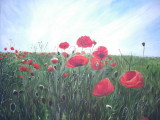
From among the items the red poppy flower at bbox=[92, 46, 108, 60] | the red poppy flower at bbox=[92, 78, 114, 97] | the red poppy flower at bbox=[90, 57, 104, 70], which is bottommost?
the red poppy flower at bbox=[92, 78, 114, 97]

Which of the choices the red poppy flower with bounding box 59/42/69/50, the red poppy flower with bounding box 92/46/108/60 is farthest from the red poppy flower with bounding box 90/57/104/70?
the red poppy flower with bounding box 59/42/69/50

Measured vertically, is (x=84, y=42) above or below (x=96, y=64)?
above

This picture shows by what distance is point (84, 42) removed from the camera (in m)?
1.33

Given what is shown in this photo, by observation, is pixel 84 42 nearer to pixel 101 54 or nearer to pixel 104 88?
pixel 101 54

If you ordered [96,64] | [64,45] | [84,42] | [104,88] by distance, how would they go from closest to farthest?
1. [104,88]
2. [96,64]
3. [84,42]
4. [64,45]

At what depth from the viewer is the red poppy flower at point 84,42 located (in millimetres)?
1315

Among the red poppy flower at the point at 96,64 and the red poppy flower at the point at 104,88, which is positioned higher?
the red poppy flower at the point at 96,64

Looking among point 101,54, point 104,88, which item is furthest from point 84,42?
point 104,88

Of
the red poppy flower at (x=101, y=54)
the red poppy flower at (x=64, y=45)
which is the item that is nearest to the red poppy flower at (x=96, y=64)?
the red poppy flower at (x=101, y=54)

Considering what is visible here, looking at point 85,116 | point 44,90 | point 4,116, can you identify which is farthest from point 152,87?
point 4,116

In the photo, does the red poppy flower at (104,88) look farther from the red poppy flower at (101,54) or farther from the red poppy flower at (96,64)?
the red poppy flower at (101,54)

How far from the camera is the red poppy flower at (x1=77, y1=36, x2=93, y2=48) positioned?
132 cm

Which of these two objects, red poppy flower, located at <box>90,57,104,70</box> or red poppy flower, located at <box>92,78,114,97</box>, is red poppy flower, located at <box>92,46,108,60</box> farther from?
red poppy flower, located at <box>92,78,114,97</box>

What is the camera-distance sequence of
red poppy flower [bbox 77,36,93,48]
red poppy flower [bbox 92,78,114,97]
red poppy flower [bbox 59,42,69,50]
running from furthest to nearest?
red poppy flower [bbox 59,42,69,50], red poppy flower [bbox 77,36,93,48], red poppy flower [bbox 92,78,114,97]
